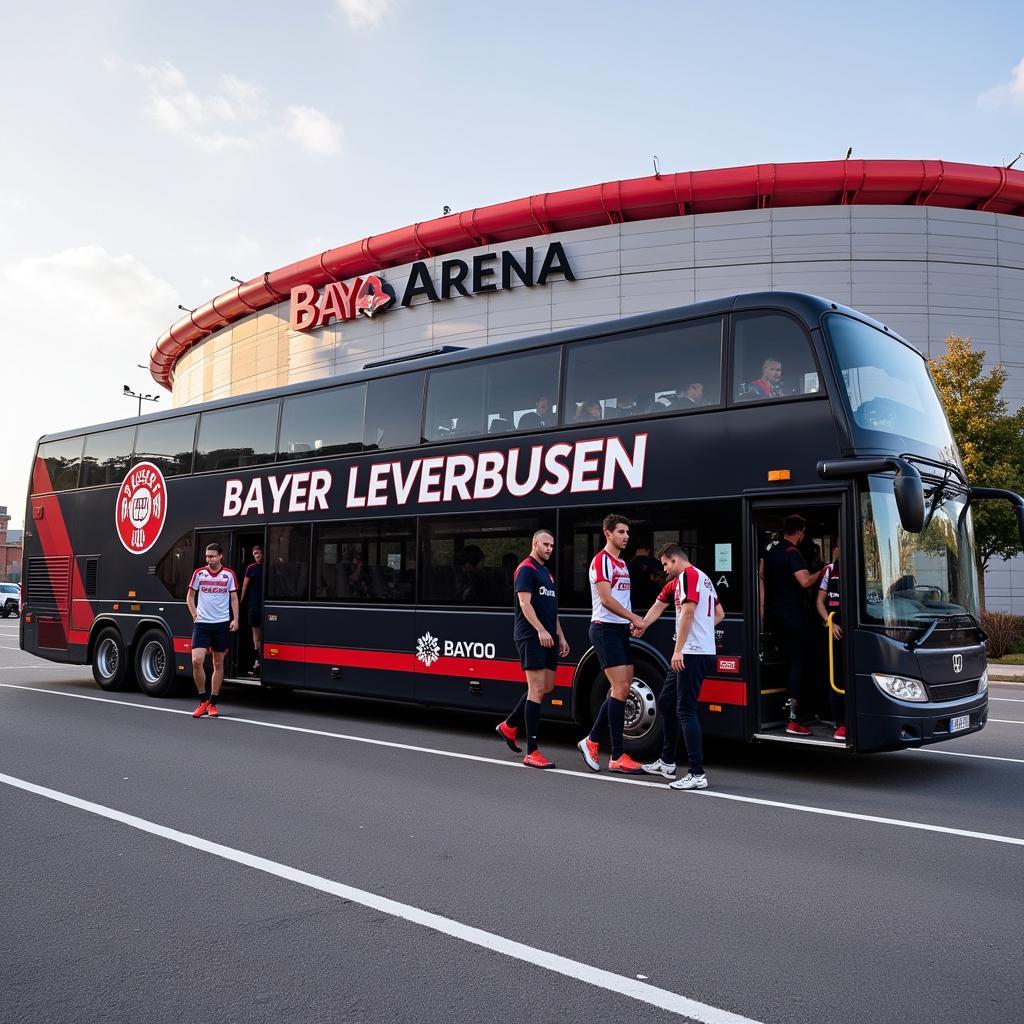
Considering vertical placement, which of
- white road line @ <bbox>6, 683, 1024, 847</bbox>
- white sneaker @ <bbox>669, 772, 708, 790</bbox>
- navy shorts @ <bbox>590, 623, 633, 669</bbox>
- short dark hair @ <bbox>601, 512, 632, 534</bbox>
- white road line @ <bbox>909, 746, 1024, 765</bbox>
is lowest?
white road line @ <bbox>6, 683, 1024, 847</bbox>

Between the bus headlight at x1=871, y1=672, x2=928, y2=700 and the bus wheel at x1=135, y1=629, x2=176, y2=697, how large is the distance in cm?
945

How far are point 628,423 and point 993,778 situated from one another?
4.15 m

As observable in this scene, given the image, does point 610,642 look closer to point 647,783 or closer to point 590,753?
point 590,753

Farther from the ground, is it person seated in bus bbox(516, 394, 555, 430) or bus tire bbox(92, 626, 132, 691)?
person seated in bus bbox(516, 394, 555, 430)

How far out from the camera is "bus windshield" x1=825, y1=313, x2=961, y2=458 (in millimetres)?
7277

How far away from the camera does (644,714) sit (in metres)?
8.04

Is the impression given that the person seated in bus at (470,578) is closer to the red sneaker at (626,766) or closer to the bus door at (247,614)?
the red sneaker at (626,766)

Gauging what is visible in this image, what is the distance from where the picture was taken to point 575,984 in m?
3.49

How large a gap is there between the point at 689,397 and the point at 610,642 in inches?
87.1

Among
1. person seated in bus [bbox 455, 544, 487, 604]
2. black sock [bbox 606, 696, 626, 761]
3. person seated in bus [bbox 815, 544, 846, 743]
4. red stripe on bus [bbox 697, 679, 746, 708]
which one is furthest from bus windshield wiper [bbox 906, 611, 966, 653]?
A: person seated in bus [bbox 455, 544, 487, 604]

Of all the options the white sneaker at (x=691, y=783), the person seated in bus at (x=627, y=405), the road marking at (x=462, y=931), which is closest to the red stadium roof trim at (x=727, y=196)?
the person seated in bus at (x=627, y=405)

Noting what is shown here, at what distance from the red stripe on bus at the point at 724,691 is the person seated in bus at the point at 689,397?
7.59 feet

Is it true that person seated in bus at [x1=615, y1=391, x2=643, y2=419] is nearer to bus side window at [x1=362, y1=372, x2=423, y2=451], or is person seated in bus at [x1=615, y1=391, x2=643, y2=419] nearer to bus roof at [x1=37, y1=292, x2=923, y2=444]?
bus roof at [x1=37, y1=292, x2=923, y2=444]

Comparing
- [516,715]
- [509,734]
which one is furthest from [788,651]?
[509,734]
